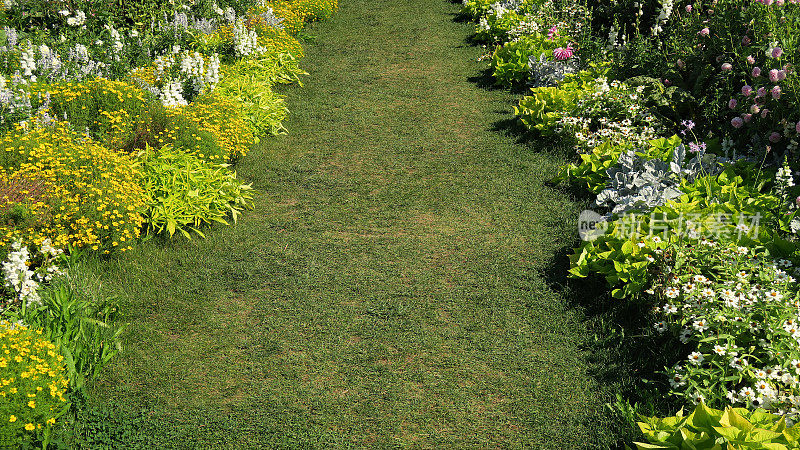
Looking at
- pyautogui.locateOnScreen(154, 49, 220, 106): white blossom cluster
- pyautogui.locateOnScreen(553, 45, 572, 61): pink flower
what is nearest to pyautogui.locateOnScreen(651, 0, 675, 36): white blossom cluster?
pyautogui.locateOnScreen(553, 45, 572, 61): pink flower

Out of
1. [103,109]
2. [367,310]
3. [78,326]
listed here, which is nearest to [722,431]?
[367,310]

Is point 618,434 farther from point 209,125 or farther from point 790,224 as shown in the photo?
point 209,125

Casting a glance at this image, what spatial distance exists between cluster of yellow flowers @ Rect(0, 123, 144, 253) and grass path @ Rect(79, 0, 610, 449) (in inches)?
13.7

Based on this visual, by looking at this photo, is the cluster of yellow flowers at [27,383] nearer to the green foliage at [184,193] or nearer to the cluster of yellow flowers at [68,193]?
the cluster of yellow flowers at [68,193]

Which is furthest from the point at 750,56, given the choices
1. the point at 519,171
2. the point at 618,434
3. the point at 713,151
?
the point at 618,434

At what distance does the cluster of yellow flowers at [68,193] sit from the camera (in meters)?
4.72

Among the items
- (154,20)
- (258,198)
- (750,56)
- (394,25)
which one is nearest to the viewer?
(750,56)

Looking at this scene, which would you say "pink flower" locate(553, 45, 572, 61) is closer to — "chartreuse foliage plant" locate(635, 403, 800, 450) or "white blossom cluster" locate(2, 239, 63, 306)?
"chartreuse foliage plant" locate(635, 403, 800, 450)

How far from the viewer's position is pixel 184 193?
570cm

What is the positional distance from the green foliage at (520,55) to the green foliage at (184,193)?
14.4ft

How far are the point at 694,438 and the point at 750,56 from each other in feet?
13.1

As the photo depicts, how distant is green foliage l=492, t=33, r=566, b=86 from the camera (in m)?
8.74

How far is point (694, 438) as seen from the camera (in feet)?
9.86

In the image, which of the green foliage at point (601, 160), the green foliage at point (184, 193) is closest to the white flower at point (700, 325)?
the green foliage at point (601, 160)
